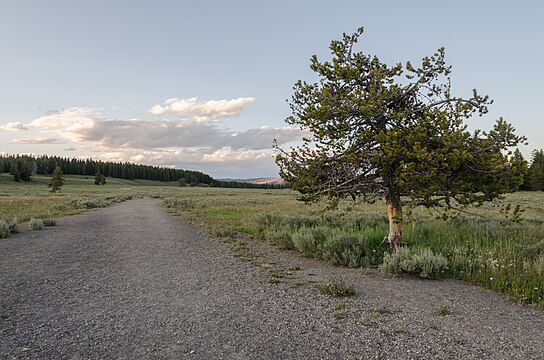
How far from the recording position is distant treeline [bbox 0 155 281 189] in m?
130

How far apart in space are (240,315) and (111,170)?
169 metres

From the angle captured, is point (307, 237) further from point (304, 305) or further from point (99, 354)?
point (99, 354)

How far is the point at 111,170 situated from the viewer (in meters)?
159

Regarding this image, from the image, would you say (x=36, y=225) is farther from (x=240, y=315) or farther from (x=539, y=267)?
(x=539, y=267)

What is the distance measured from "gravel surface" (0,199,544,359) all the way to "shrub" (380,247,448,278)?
274 millimetres

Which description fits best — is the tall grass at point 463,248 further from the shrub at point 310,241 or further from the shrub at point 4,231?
the shrub at point 4,231

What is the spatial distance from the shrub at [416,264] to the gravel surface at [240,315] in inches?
10.8

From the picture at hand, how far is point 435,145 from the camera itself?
25.1 feet

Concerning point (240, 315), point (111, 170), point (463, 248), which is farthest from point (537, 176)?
point (111, 170)

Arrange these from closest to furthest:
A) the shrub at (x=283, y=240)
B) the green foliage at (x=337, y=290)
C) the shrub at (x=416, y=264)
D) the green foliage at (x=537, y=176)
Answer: the green foliage at (x=337, y=290) < the shrub at (x=416, y=264) < the shrub at (x=283, y=240) < the green foliage at (x=537, y=176)

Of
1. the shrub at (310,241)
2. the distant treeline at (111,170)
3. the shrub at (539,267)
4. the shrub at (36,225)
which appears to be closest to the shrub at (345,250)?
the shrub at (310,241)

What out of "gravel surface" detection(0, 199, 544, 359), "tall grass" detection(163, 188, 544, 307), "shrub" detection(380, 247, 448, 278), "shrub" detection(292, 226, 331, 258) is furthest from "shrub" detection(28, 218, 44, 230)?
"shrub" detection(380, 247, 448, 278)

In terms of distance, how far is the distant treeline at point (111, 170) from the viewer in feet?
426

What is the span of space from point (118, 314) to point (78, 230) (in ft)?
37.0
